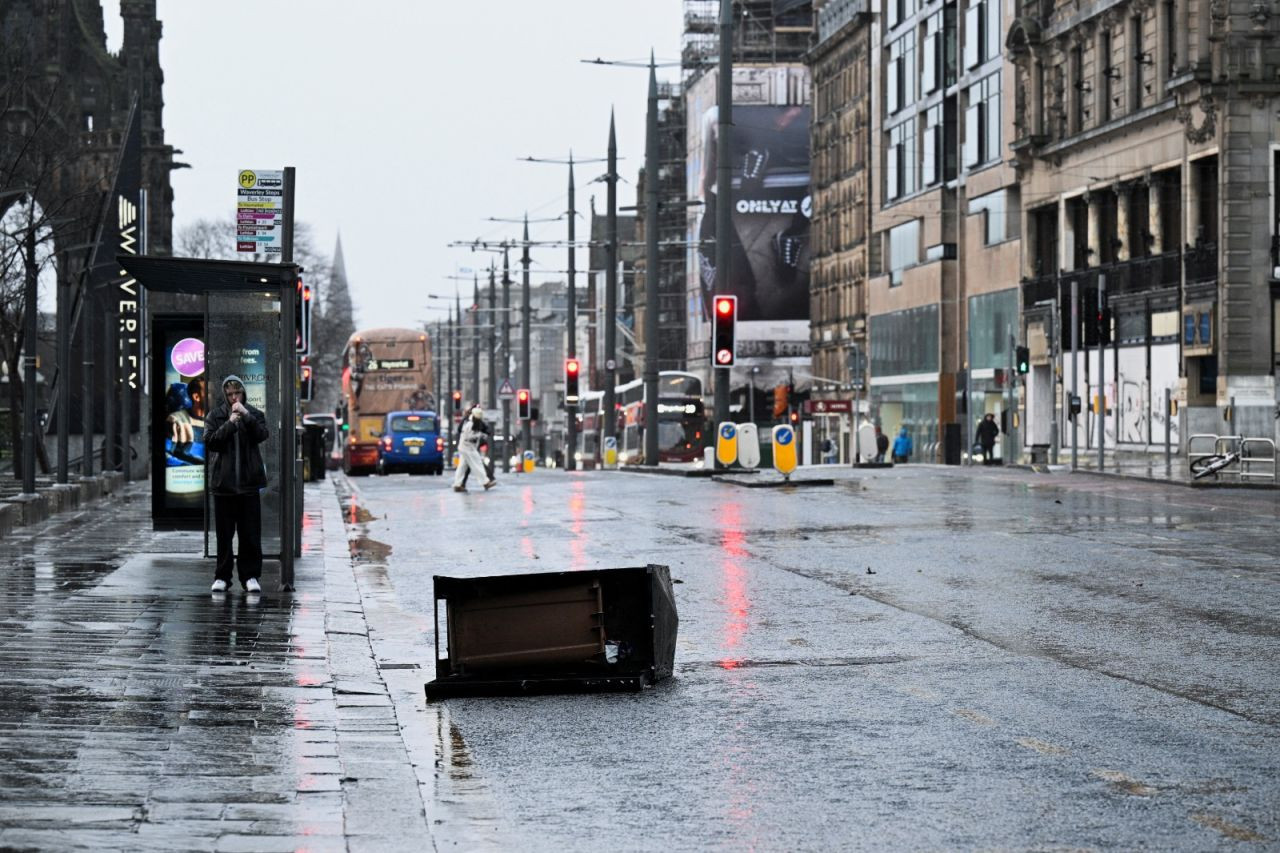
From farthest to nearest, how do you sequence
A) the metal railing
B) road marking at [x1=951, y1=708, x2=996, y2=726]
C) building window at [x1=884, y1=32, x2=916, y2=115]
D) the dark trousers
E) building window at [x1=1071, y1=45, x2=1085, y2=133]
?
building window at [x1=884, y1=32, x2=916, y2=115] < building window at [x1=1071, y1=45, x2=1085, y2=133] < the metal railing < the dark trousers < road marking at [x1=951, y1=708, x2=996, y2=726]

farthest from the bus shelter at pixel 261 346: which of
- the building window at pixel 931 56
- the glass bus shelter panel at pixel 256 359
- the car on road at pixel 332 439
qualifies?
the car on road at pixel 332 439

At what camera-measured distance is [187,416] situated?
839 inches

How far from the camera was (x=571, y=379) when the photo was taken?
67.0m

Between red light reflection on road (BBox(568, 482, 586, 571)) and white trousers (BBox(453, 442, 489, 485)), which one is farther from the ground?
white trousers (BBox(453, 442, 489, 485))

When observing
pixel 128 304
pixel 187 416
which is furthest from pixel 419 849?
pixel 128 304

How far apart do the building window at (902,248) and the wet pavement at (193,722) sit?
7008cm

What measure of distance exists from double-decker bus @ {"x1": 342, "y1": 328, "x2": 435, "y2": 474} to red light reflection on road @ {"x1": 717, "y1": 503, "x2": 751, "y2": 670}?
47.7m

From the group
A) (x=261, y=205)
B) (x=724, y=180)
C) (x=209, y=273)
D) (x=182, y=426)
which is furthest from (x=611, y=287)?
(x=209, y=273)

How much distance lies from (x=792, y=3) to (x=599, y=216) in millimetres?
68709

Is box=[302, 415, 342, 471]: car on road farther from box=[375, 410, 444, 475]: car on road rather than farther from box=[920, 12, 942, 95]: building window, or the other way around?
box=[375, 410, 444, 475]: car on road

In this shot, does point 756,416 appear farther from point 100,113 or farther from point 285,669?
point 285,669

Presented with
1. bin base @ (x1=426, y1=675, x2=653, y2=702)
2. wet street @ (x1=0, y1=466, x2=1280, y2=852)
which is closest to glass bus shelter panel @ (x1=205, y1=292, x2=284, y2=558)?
wet street @ (x1=0, y1=466, x2=1280, y2=852)

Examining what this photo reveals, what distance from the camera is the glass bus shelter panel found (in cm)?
1780

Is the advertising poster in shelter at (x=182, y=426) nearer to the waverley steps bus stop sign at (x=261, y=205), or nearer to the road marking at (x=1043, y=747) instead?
the waverley steps bus stop sign at (x=261, y=205)
